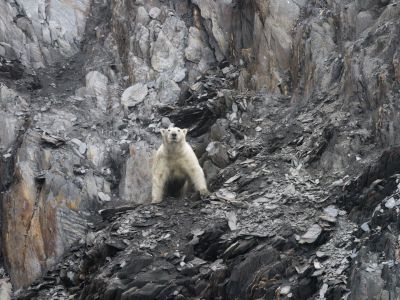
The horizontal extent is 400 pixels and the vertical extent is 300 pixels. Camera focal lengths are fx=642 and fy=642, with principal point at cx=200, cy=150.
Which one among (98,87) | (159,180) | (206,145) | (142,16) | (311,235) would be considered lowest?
(311,235)

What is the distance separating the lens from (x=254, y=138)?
19.7 m

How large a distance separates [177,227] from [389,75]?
668 centimetres

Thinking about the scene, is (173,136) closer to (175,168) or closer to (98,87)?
(175,168)

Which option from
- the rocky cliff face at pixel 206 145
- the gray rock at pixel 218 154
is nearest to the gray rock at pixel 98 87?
the rocky cliff face at pixel 206 145

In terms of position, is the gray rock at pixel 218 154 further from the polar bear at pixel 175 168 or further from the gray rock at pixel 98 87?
the gray rock at pixel 98 87

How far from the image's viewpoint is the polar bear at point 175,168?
680 inches

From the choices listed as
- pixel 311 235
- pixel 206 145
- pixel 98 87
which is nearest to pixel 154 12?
pixel 98 87

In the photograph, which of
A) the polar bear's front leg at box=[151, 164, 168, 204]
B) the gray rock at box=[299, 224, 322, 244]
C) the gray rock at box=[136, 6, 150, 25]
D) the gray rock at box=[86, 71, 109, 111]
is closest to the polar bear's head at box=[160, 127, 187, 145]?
the polar bear's front leg at box=[151, 164, 168, 204]

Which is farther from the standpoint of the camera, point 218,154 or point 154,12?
point 154,12

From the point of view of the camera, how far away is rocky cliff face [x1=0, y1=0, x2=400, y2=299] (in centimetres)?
1405

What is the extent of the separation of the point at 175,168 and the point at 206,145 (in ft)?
10.1

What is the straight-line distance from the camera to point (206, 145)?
67.0 ft

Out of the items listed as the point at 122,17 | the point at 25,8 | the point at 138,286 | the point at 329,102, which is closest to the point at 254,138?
the point at 329,102

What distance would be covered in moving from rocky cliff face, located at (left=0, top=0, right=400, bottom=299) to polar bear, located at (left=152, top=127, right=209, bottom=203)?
51cm
